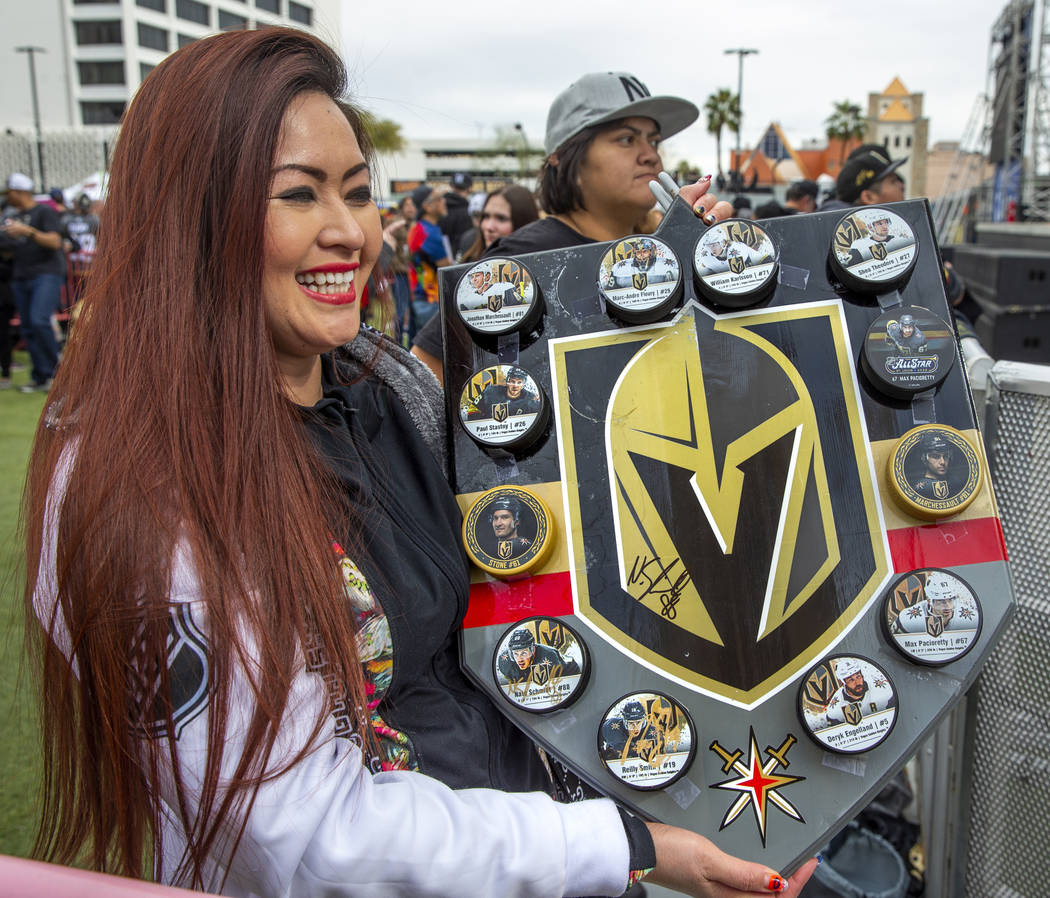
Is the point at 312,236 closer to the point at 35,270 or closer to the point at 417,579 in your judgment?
the point at 417,579

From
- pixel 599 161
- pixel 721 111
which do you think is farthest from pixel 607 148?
pixel 721 111

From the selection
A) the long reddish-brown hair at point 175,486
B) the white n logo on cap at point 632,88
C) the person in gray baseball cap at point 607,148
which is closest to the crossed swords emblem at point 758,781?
the long reddish-brown hair at point 175,486

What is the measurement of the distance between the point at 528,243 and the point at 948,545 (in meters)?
1.54

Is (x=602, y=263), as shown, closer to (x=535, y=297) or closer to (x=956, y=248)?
(x=535, y=297)

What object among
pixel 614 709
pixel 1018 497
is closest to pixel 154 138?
pixel 614 709

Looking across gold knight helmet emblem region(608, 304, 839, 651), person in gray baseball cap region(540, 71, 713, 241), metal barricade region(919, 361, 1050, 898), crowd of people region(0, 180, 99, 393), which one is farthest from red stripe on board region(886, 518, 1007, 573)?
crowd of people region(0, 180, 99, 393)

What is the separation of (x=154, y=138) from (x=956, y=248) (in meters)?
10.6

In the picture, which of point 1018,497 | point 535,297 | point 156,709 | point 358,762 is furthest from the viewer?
point 1018,497

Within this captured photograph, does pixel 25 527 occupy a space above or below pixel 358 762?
above

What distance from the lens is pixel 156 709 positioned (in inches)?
36.9

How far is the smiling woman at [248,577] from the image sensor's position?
37.4 inches

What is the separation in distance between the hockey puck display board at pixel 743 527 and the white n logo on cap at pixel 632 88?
4.04 ft

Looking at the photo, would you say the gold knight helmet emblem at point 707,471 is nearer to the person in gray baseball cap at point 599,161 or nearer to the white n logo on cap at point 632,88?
the person in gray baseball cap at point 599,161

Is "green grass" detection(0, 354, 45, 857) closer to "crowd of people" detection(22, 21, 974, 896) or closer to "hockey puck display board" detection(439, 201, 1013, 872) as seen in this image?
"crowd of people" detection(22, 21, 974, 896)
